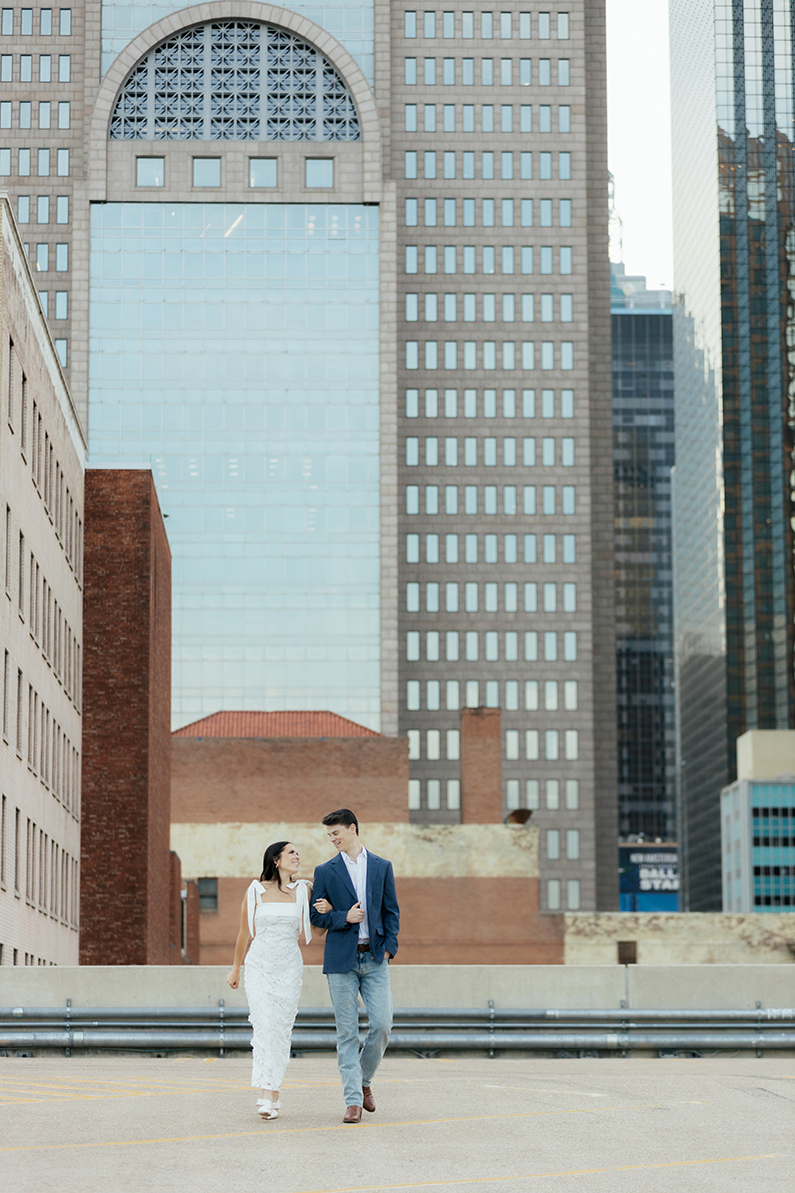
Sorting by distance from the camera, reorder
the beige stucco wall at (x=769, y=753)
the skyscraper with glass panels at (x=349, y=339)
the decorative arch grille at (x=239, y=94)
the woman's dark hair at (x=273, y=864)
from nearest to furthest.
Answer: the woman's dark hair at (x=273, y=864) → the skyscraper with glass panels at (x=349, y=339) → the decorative arch grille at (x=239, y=94) → the beige stucco wall at (x=769, y=753)

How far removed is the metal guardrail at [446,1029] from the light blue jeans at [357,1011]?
23.3 ft

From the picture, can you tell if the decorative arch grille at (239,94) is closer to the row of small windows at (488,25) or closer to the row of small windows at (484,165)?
the row of small windows at (484,165)

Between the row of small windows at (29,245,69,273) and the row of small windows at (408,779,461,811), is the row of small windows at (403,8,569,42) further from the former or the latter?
the row of small windows at (408,779,461,811)

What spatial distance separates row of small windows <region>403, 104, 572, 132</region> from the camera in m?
126

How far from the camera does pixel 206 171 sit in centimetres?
10612

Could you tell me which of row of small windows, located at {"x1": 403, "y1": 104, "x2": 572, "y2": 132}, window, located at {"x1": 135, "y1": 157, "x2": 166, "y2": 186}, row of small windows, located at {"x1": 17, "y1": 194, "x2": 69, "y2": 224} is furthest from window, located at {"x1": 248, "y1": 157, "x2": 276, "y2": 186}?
row of small windows, located at {"x1": 403, "y1": 104, "x2": 572, "y2": 132}

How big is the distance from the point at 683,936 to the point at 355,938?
62348 millimetres

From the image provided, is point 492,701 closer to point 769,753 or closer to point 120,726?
point 769,753

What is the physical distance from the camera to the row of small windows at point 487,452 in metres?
126
